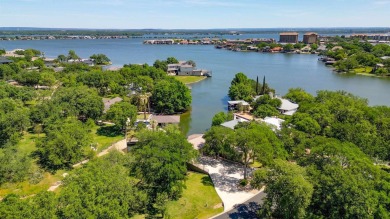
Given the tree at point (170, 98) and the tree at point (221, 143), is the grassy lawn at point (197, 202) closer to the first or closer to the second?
the tree at point (221, 143)

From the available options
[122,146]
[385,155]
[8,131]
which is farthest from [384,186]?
[8,131]

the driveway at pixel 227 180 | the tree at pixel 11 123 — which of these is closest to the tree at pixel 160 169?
the driveway at pixel 227 180

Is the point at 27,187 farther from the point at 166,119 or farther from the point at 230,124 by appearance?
the point at 230,124

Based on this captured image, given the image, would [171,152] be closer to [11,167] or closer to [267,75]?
[11,167]

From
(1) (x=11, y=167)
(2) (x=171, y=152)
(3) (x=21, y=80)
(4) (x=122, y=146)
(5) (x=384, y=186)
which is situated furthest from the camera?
(3) (x=21, y=80)

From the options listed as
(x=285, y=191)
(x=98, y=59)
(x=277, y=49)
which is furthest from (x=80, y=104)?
(x=277, y=49)

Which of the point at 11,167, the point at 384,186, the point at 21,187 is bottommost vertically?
the point at 21,187
